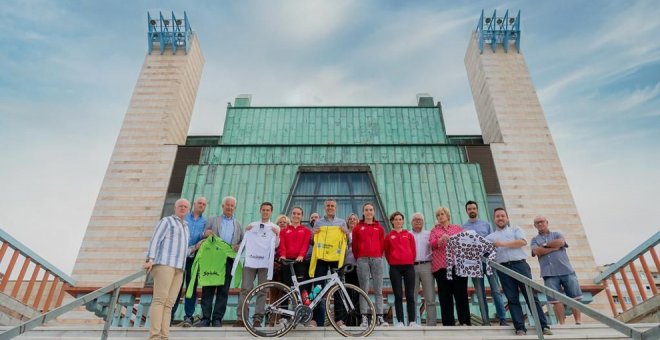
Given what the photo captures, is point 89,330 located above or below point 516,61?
below

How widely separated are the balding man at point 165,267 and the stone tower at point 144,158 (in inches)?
329

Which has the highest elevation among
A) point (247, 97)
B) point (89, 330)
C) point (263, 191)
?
point (247, 97)

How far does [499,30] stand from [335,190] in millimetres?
11627

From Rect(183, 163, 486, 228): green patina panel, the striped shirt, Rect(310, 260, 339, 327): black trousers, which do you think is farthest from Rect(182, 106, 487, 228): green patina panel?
the striped shirt

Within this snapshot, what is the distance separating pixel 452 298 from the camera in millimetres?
6492

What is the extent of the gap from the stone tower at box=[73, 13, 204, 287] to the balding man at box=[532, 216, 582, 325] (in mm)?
11734

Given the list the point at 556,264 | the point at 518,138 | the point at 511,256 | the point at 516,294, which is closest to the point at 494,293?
the point at 516,294

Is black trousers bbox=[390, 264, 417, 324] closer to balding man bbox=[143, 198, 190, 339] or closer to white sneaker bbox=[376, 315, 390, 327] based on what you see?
white sneaker bbox=[376, 315, 390, 327]

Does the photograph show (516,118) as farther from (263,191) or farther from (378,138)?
(263,191)

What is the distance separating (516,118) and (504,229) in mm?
11207

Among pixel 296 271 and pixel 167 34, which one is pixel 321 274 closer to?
pixel 296 271

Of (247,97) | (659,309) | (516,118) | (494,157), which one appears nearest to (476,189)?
(494,157)

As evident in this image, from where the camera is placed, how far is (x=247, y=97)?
19.8 meters

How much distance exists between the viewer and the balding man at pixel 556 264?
6.66 metres
